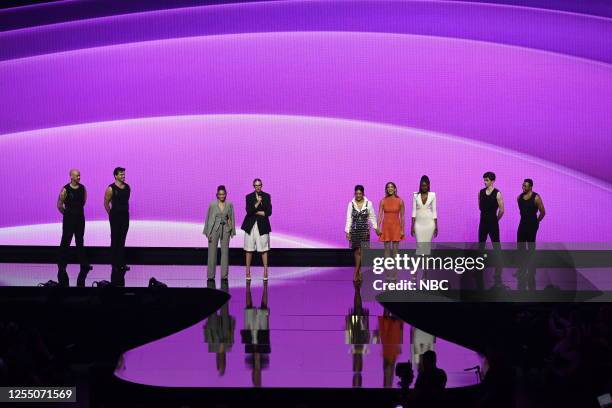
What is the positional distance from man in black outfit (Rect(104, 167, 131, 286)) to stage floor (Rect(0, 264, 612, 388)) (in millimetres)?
225

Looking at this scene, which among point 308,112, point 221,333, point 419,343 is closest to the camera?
point 419,343

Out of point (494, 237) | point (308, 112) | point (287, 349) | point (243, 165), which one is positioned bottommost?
point (287, 349)

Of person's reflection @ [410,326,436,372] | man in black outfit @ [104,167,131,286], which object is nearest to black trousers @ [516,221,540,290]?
person's reflection @ [410,326,436,372]

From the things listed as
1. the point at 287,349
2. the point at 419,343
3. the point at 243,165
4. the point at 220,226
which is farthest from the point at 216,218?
the point at 419,343

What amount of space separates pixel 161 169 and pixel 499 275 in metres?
5.12

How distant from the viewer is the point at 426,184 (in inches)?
368

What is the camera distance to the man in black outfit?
9453 millimetres

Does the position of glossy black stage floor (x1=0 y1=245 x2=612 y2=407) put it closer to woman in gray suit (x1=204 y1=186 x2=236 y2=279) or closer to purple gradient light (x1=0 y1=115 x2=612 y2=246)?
woman in gray suit (x1=204 y1=186 x2=236 y2=279)

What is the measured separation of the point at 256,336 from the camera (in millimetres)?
6852

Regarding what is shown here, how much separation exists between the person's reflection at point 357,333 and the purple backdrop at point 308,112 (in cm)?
327

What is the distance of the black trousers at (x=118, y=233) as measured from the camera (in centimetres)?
959

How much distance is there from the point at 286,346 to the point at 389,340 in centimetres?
90

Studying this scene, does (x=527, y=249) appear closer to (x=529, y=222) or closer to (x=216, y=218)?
(x=529, y=222)

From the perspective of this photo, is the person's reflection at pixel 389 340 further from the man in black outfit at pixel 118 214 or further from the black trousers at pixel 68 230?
the black trousers at pixel 68 230
